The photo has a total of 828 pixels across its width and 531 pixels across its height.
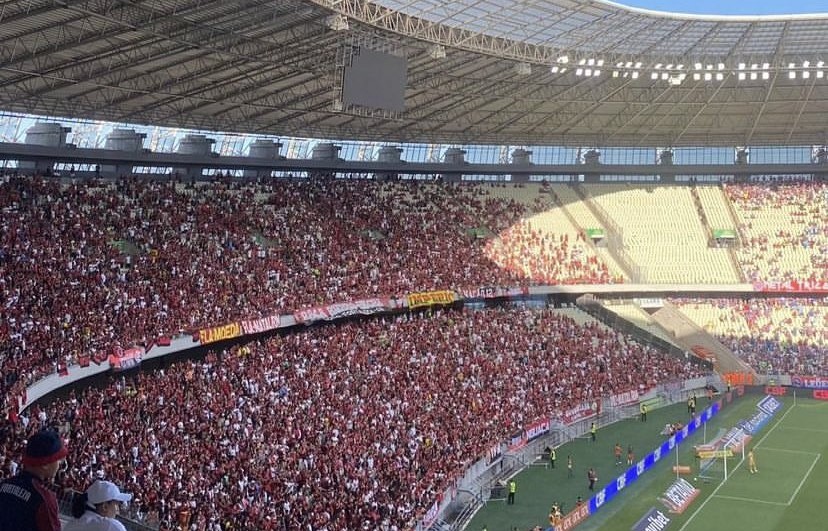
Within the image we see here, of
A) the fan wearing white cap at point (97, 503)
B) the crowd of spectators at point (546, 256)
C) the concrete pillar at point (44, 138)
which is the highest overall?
the concrete pillar at point (44, 138)

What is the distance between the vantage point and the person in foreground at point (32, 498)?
4.36 meters

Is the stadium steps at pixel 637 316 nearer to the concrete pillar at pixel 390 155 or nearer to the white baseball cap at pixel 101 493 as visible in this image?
the concrete pillar at pixel 390 155

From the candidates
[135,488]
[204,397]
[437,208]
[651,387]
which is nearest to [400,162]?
[437,208]

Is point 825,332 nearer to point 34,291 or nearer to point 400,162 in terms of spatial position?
point 400,162

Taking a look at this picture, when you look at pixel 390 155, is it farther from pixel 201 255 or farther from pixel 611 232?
pixel 201 255

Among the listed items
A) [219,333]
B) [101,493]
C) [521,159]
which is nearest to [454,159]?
[521,159]

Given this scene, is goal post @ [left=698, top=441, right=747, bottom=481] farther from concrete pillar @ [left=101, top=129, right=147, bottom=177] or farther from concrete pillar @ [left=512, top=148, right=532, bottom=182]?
concrete pillar @ [left=101, top=129, right=147, bottom=177]

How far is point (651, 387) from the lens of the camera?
155 feet

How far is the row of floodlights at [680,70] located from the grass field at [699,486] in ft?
→ 57.7

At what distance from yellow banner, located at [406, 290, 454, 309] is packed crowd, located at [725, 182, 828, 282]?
23314 millimetres

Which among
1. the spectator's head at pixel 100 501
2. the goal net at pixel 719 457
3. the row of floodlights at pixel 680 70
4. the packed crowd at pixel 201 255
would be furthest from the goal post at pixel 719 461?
the spectator's head at pixel 100 501

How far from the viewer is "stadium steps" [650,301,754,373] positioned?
176 ft

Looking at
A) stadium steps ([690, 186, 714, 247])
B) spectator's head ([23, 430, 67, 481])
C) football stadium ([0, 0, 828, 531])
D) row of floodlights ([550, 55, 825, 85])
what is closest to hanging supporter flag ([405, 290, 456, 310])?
football stadium ([0, 0, 828, 531])

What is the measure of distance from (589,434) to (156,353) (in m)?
20.7
